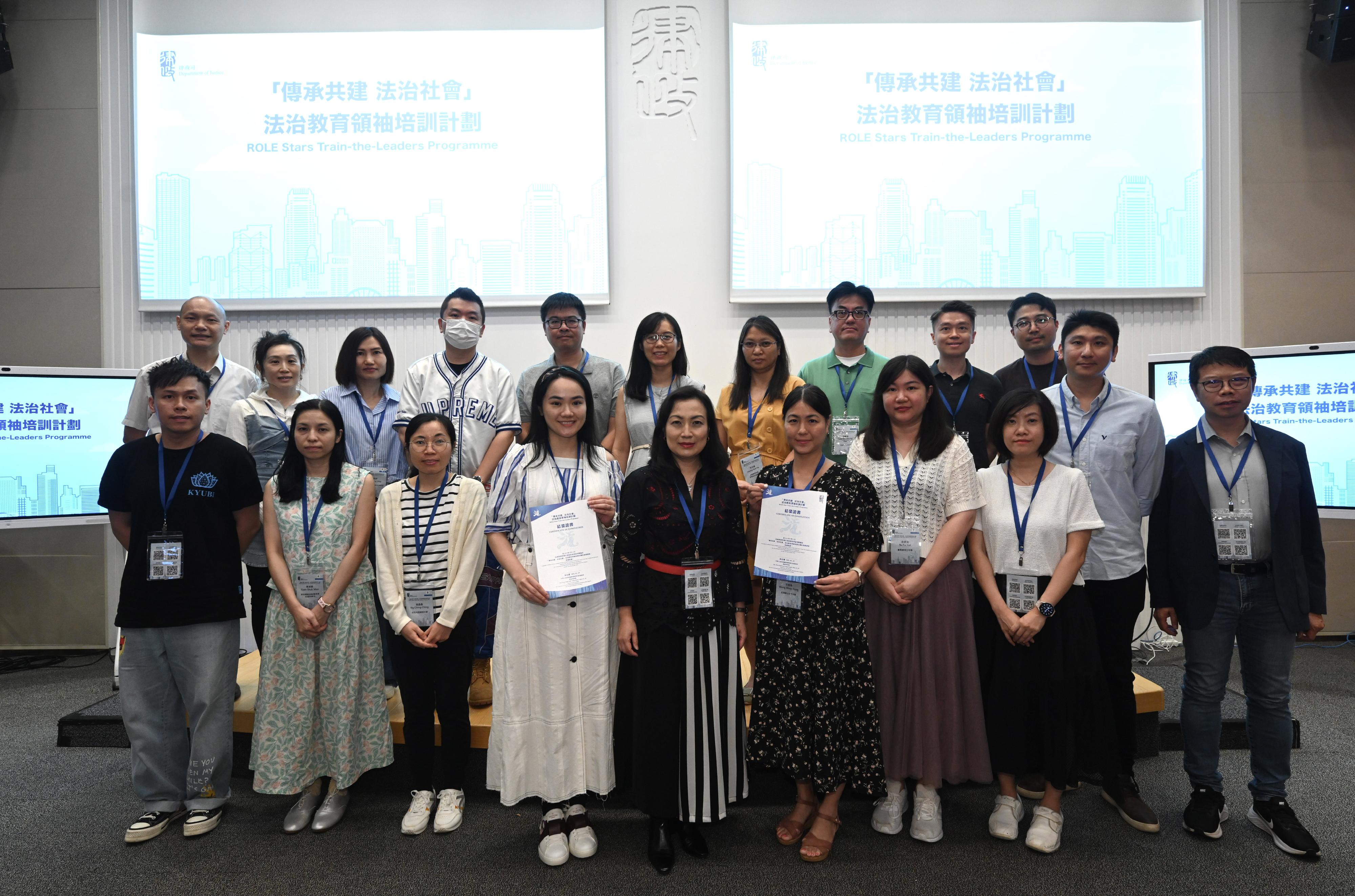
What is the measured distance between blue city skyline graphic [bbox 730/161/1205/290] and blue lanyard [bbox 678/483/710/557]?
265cm

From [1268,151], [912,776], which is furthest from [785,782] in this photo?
[1268,151]

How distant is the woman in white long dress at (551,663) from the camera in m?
2.37

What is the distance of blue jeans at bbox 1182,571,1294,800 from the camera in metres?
2.45

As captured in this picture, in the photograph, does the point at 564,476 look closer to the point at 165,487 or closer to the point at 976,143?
the point at 165,487

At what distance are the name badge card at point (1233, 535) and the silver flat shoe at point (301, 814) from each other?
3328mm

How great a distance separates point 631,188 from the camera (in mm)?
4684

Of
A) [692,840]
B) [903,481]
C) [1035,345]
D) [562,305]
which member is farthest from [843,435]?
[692,840]

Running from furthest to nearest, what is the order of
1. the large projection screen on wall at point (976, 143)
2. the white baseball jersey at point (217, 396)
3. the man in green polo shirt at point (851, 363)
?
the large projection screen on wall at point (976, 143) → the white baseball jersey at point (217, 396) → the man in green polo shirt at point (851, 363)

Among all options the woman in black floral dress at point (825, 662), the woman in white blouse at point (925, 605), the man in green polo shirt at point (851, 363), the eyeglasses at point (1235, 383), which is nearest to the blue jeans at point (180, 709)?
the woman in black floral dress at point (825, 662)

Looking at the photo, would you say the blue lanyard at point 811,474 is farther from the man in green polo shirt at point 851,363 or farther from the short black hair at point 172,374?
the short black hair at point 172,374

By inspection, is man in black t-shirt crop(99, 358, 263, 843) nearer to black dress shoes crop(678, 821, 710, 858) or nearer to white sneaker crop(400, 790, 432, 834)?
white sneaker crop(400, 790, 432, 834)

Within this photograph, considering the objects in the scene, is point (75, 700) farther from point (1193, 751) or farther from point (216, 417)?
point (1193, 751)

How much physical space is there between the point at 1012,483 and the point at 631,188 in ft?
10.5

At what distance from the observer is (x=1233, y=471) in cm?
249
